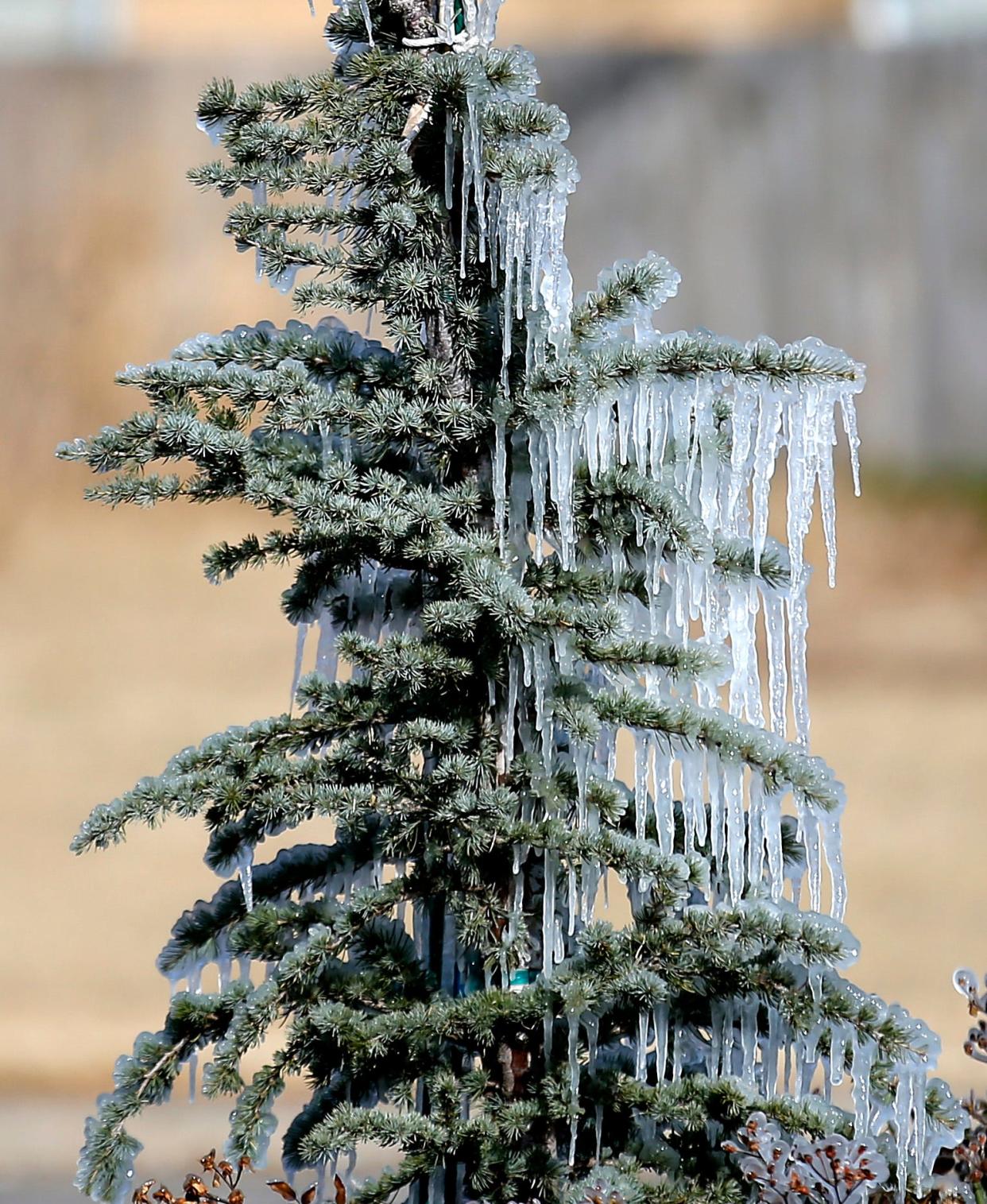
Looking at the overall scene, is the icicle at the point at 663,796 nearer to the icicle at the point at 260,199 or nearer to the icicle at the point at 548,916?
the icicle at the point at 548,916

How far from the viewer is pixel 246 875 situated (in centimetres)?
216

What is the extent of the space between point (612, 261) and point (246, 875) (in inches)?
439

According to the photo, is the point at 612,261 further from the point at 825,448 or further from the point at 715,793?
the point at 715,793

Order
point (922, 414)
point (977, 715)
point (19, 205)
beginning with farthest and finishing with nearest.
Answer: point (19, 205) → point (922, 414) → point (977, 715)

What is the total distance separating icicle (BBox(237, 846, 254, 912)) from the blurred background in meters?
8.08

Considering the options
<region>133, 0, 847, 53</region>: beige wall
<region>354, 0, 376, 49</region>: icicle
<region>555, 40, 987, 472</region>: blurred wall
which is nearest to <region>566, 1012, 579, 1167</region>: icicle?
<region>354, 0, 376, 49</region>: icicle

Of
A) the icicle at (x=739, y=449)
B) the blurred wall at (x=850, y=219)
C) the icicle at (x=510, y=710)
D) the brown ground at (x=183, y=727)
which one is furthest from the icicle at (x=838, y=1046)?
the blurred wall at (x=850, y=219)

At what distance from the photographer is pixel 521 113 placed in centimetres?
209

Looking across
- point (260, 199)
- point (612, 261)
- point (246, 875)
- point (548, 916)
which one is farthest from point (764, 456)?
point (612, 261)

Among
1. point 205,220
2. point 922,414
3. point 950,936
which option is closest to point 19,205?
point 205,220

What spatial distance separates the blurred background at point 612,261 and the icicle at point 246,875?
26.5 feet

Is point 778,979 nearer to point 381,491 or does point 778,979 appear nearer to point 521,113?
point 381,491

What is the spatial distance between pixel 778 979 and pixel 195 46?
13.9 m

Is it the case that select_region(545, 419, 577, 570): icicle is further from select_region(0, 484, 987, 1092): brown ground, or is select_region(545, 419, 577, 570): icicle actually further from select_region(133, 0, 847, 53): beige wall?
select_region(133, 0, 847, 53): beige wall
